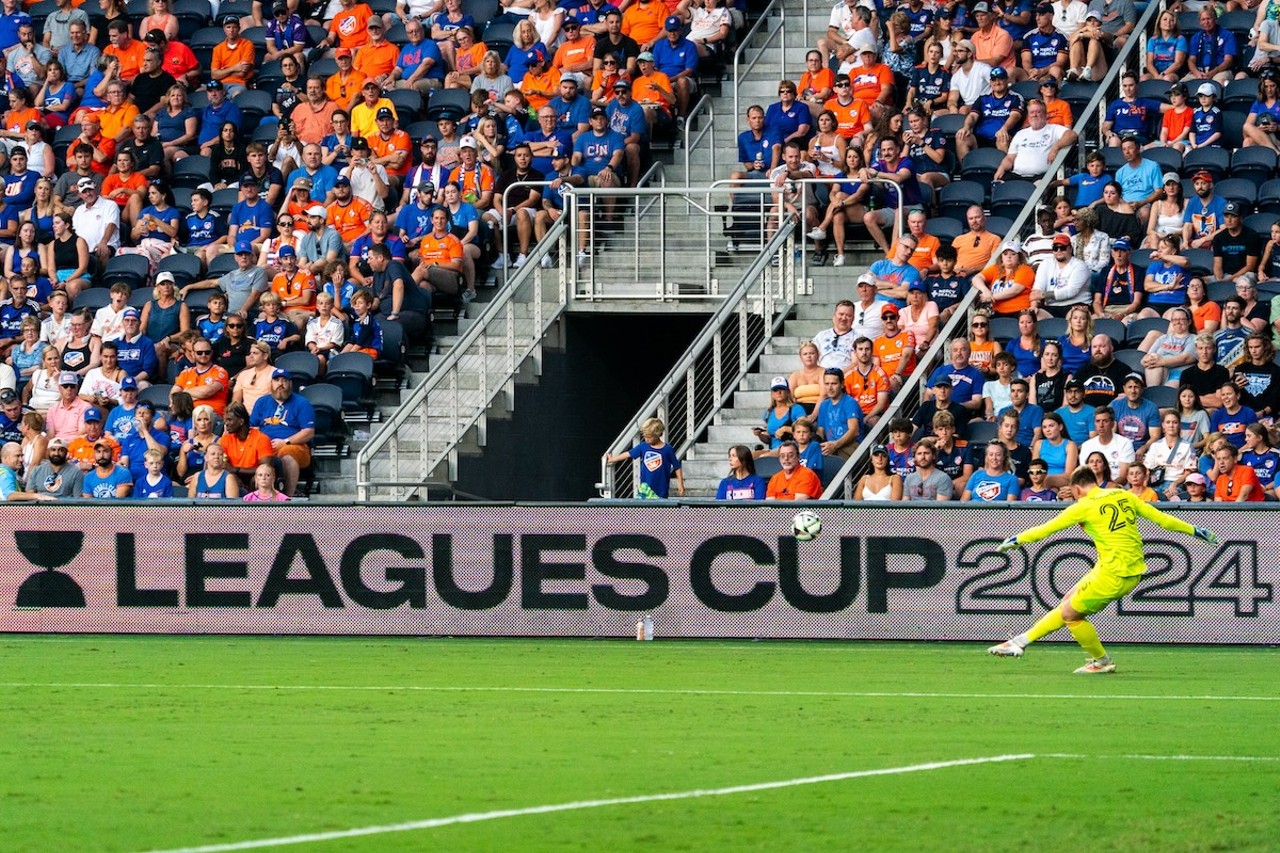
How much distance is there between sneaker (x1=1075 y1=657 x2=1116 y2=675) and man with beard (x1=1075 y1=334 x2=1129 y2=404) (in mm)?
5255

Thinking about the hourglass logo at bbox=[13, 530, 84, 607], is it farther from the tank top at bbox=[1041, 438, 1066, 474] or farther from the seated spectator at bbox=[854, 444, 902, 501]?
the tank top at bbox=[1041, 438, 1066, 474]

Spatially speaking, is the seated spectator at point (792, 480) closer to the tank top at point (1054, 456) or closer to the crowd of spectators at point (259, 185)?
the tank top at point (1054, 456)

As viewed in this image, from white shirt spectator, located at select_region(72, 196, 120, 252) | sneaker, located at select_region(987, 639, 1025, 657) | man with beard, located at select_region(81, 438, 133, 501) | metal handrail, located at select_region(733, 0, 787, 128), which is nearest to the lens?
sneaker, located at select_region(987, 639, 1025, 657)

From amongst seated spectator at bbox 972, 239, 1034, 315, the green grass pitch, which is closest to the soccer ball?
the green grass pitch

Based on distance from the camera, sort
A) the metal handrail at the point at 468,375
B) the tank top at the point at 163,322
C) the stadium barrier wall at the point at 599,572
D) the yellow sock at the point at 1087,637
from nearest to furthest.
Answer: the yellow sock at the point at 1087,637 < the stadium barrier wall at the point at 599,572 < the metal handrail at the point at 468,375 < the tank top at the point at 163,322

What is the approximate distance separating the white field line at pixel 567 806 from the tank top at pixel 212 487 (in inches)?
475

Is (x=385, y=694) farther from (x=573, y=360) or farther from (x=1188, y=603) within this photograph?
(x=573, y=360)

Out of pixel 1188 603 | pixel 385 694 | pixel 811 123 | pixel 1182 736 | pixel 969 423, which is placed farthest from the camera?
pixel 811 123

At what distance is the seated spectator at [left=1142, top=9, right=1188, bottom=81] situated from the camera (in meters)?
23.8

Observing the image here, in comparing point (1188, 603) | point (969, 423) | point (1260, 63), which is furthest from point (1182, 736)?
point (1260, 63)

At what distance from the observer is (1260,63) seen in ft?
77.2

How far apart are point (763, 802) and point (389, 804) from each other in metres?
1.56

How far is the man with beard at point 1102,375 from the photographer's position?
67.0 ft

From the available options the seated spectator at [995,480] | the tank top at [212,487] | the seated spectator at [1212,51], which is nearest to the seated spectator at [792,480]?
the seated spectator at [995,480]
